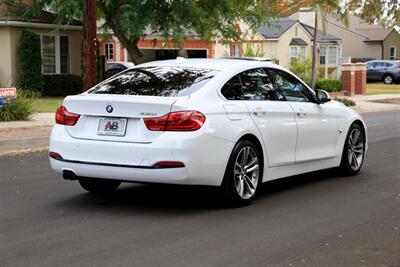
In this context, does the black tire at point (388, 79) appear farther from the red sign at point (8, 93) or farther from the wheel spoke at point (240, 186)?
the wheel spoke at point (240, 186)

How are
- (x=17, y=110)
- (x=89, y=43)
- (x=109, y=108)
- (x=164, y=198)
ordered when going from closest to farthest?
(x=109, y=108) → (x=164, y=198) → (x=89, y=43) → (x=17, y=110)

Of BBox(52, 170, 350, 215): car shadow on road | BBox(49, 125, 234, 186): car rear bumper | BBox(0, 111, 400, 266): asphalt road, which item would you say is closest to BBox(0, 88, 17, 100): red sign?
BBox(0, 111, 400, 266): asphalt road

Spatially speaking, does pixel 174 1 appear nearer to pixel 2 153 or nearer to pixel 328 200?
pixel 2 153

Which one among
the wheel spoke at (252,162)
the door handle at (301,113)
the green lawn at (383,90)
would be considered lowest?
the wheel spoke at (252,162)

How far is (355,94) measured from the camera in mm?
32875

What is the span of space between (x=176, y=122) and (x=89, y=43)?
7950mm

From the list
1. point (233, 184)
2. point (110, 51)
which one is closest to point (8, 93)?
point (233, 184)

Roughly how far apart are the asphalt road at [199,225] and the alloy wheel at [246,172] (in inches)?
7.7

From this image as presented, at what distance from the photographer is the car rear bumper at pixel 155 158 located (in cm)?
664

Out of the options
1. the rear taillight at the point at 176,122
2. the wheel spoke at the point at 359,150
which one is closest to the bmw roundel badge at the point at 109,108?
the rear taillight at the point at 176,122

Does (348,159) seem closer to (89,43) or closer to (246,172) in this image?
(246,172)

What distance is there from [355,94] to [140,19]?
1376 cm

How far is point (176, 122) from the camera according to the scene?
263 inches

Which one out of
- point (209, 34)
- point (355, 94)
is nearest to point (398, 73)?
point (355, 94)
